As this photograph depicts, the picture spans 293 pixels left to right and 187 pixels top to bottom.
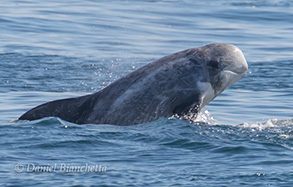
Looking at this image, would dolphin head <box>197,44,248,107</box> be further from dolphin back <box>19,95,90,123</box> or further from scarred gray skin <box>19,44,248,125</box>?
dolphin back <box>19,95,90,123</box>

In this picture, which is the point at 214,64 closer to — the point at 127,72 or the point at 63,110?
the point at 63,110

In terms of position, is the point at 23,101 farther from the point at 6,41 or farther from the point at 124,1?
the point at 124,1

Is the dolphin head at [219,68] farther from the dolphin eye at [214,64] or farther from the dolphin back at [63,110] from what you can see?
the dolphin back at [63,110]

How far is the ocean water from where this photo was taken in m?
8.57

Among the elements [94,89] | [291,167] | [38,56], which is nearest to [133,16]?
[38,56]

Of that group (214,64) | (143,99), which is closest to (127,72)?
(214,64)

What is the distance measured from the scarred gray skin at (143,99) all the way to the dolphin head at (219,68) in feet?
0.12

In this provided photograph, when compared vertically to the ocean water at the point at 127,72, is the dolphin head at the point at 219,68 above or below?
above

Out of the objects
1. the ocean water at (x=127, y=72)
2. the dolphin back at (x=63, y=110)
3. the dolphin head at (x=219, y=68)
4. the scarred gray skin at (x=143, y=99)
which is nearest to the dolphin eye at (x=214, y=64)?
the dolphin head at (x=219, y=68)

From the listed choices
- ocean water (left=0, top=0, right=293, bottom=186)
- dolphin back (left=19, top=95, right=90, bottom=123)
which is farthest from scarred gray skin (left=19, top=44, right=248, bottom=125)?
ocean water (left=0, top=0, right=293, bottom=186)

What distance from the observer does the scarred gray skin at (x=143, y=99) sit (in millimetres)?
11086

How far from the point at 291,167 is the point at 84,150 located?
2.80 m

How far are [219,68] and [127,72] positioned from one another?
723 cm

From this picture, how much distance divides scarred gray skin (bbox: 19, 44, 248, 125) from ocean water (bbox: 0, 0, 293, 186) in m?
0.26
